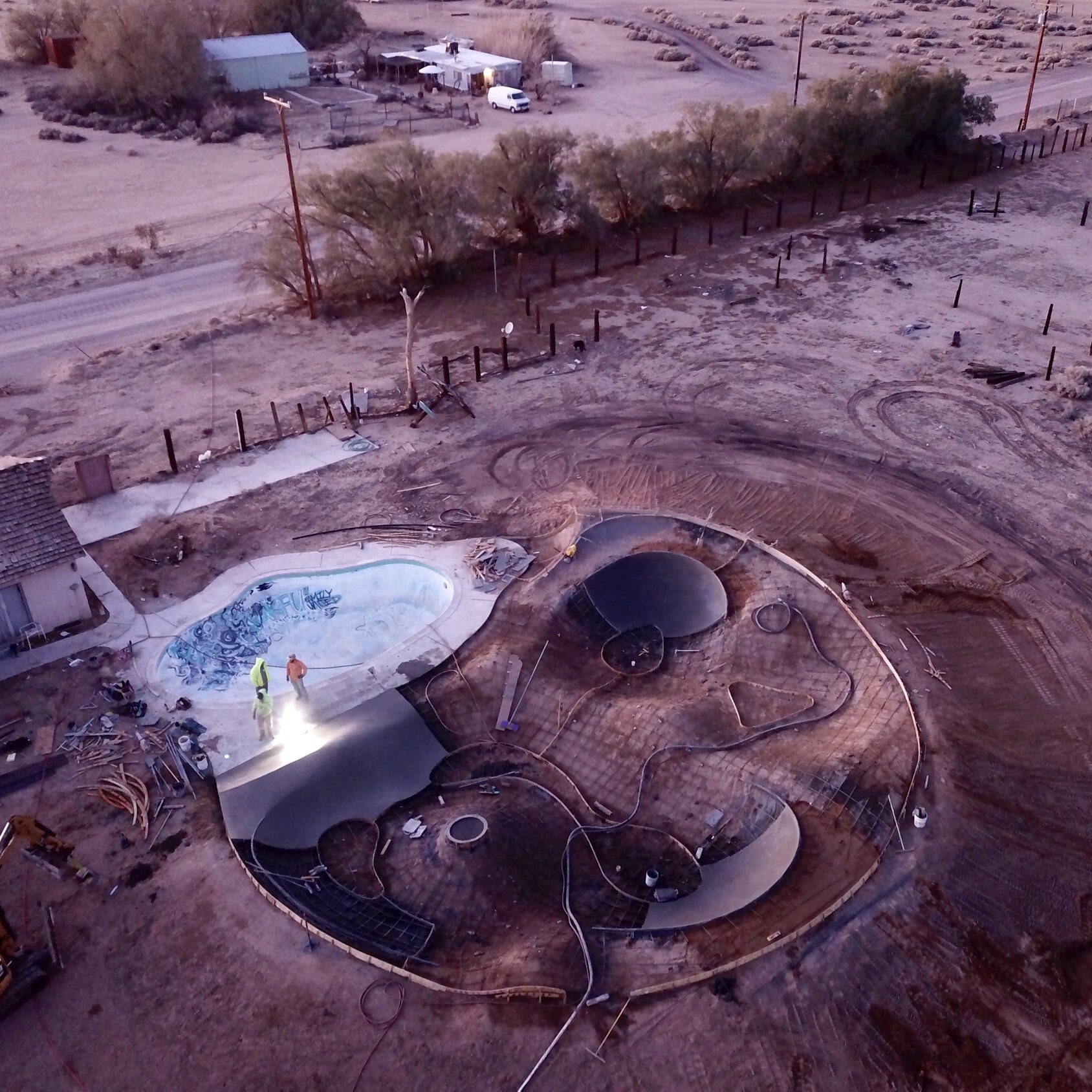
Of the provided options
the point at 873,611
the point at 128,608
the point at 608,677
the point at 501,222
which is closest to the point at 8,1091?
the point at 128,608

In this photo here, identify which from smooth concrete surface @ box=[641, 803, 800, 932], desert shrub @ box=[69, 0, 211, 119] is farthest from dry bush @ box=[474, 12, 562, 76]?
smooth concrete surface @ box=[641, 803, 800, 932]

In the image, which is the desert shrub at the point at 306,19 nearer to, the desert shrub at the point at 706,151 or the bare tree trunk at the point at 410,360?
the desert shrub at the point at 706,151

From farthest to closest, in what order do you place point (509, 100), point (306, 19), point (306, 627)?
1. point (306, 19)
2. point (509, 100)
3. point (306, 627)

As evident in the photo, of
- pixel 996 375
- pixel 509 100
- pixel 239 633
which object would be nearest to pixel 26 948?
pixel 239 633

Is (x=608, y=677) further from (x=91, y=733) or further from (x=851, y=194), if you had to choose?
(x=851, y=194)

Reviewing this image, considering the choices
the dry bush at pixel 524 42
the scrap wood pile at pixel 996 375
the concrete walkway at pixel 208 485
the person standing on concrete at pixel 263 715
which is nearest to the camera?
the person standing on concrete at pixel 263 715

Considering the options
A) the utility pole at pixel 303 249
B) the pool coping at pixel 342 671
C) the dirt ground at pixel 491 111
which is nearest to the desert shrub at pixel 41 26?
the dirt ground at pixel 491 111

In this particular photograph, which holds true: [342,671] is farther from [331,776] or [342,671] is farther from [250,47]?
[250,47]
